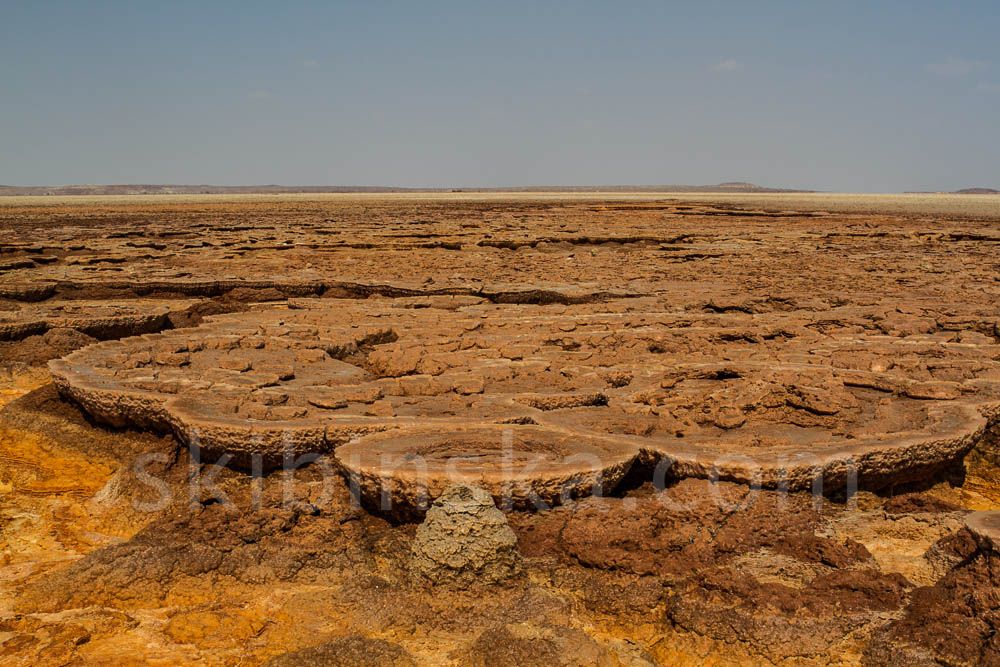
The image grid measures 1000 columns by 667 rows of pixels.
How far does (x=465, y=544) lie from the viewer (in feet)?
9.41

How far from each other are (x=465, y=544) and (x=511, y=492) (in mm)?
307

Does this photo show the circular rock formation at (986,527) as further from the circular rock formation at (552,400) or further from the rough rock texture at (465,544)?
the rough rock texture at (465,544)

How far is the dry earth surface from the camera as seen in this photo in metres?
2.64

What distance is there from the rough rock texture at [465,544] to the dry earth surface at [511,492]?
0.5 inches

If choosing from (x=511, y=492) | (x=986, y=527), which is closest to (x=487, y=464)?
(x=511, y=492)

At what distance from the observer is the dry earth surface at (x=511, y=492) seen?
2.64m

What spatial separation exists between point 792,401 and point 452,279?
17.7ft

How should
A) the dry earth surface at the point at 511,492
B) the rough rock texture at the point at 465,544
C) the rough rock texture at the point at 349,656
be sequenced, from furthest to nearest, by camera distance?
the rough rock texture at the point at 465,544 < the dry earth surface at the point at 511,492 < the rough rock texture at the point at 349,656

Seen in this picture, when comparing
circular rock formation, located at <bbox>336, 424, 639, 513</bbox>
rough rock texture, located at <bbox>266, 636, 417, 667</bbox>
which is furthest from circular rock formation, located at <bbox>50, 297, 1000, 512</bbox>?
rough rock texture, located at <bbox>266, 636, 417, 667</bbox>

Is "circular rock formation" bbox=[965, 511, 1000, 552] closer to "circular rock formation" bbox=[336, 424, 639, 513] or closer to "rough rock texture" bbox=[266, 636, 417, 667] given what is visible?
"circular rock formation" bbox=[336, 424, 639, 513]

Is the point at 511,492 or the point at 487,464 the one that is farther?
the point at 487,464

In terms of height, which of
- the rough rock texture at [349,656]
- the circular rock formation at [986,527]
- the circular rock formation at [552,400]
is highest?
the circular rock formation at [552,400]

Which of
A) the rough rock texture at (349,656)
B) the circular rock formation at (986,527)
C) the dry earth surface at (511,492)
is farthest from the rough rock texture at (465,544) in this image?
the circular rock formation at (986,527)

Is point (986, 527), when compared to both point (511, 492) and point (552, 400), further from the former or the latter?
point (552, 400)
